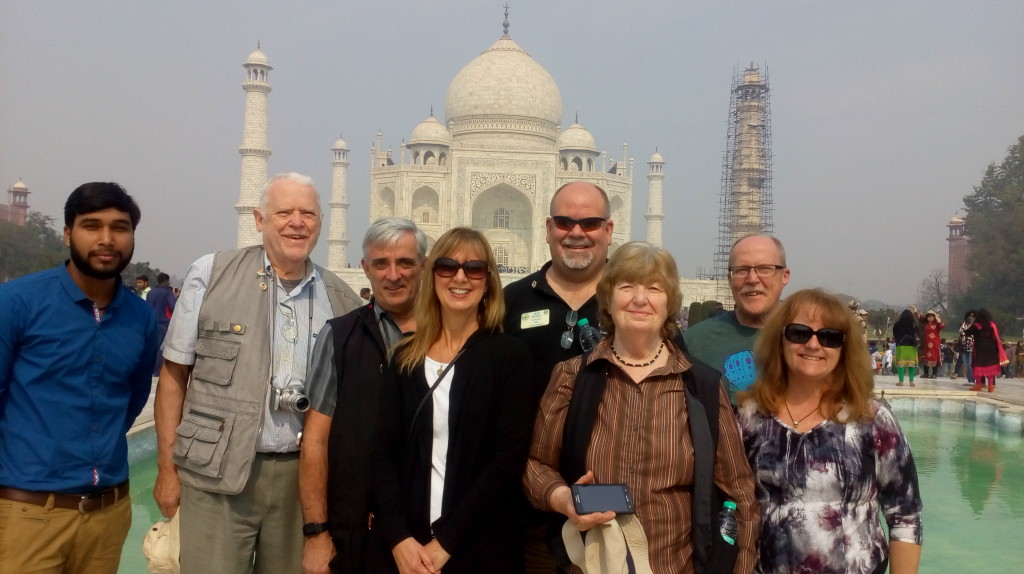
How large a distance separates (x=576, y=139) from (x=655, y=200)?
149 inches

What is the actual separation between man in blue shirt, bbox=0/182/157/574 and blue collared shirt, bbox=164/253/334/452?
0.16 meters

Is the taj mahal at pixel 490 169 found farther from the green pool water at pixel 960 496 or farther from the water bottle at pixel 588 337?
the water bottle at pixel 588 337

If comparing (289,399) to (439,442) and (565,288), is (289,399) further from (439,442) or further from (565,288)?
(565,288)

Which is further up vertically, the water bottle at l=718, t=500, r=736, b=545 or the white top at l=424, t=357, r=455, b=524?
the white top at l=424, t=357, r=455, b=524

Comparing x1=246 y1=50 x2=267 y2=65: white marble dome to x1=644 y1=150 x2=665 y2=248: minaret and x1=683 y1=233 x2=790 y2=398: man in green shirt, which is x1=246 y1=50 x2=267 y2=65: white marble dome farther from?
x1=683 y1=233 x2=790 y2=398: man in green shirt

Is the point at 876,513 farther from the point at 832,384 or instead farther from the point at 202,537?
the point at 202,537

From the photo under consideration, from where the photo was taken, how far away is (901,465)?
200 centimetres

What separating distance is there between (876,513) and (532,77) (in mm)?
28549

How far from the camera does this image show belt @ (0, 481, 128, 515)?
2.18 meters

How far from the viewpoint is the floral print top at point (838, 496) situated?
1984 millimetres

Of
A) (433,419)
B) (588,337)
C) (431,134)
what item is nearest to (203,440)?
(433,419)

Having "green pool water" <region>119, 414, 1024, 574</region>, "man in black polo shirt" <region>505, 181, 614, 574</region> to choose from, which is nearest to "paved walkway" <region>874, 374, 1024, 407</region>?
"green pool water" <region>119, 414, 1024, 574</region>

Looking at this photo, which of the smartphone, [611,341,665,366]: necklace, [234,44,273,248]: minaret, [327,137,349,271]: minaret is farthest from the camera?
[327,137,349,271]: minaret

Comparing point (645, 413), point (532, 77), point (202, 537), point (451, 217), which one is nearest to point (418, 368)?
point (645, 413)
